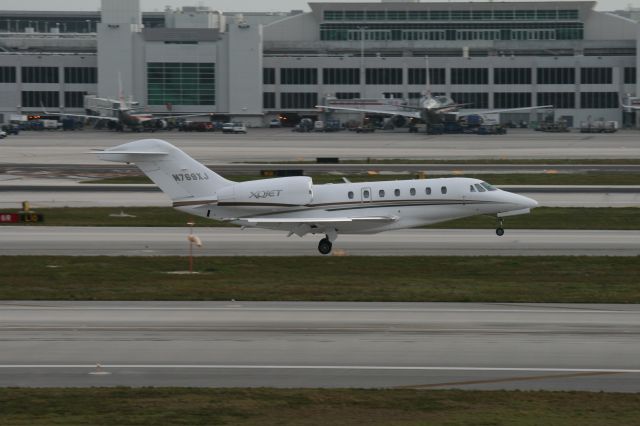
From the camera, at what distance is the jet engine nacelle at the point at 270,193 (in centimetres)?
4250

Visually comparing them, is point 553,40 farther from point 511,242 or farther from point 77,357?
point 77,357

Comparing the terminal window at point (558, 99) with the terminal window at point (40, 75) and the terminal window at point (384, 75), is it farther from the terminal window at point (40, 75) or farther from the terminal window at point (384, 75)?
the terminal window at point (40, 75)

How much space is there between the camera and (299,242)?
45406 millimetres

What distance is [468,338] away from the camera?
26656 mm

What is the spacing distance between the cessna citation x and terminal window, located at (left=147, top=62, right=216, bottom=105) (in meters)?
130

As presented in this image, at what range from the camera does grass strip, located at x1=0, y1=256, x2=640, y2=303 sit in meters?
32.6

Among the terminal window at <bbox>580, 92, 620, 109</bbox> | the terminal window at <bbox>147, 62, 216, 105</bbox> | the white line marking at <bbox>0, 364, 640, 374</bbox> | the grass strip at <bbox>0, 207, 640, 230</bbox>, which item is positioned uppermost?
the terminal window at <bbox>147, 62, 216, 105</bbox>

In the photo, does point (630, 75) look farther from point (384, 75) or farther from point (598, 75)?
point (384, 75)

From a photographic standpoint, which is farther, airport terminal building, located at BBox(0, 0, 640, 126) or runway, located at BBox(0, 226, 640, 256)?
airport terminal building, located at BBox(0, 0, 640, 126)

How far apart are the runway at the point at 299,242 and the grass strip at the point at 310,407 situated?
2045 centimetres

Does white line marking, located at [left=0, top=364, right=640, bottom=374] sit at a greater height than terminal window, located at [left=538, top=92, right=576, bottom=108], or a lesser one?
lesser

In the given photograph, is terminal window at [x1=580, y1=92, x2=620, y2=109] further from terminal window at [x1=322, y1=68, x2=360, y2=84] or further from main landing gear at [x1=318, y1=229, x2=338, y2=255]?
main landing gear at [x1=318, y1=229, x2=338, y2=255]

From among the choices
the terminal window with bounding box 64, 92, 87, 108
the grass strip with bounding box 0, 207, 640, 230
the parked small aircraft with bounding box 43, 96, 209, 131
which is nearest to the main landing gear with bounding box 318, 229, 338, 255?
the grass strip with bounding box 0, 207, 640, 230

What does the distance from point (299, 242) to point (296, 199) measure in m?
3.19
